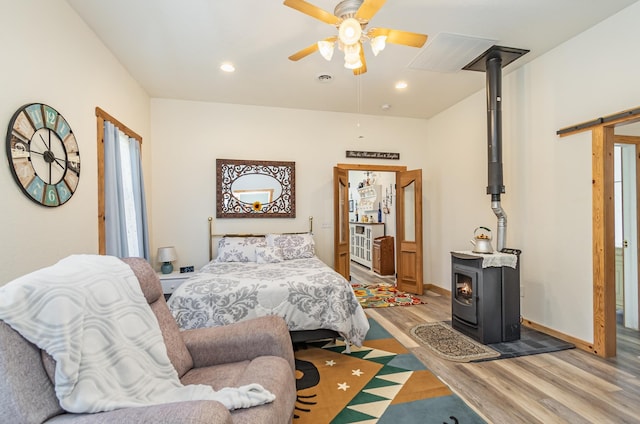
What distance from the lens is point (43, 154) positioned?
205cm

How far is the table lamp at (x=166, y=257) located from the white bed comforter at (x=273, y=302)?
4.47 ft

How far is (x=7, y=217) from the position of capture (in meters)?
1.77

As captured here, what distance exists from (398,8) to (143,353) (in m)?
2.91

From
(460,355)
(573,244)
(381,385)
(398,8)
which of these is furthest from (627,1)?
(381,385)

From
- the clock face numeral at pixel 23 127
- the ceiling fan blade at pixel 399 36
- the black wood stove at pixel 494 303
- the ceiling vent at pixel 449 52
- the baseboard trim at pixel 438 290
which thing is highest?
the ceiling vent at pixel 449 52

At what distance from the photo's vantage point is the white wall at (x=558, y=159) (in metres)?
2.65

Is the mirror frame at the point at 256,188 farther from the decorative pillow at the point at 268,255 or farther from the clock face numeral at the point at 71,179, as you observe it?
the clock face numeral at the point at 71,179

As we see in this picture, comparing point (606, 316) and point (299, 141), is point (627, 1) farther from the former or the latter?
point (299, 141)

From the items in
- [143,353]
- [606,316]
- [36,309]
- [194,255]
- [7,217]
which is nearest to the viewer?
[36,309]

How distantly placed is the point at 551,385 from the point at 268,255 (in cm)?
305

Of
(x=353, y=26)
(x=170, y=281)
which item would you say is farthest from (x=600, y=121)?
(x=170, y=281)

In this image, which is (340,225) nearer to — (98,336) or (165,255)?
(165,255)

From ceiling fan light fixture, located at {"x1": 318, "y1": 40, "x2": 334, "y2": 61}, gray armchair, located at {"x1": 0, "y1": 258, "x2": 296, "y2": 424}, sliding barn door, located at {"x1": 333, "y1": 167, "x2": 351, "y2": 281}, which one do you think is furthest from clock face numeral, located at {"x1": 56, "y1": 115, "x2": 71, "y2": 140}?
sliding barn door, located at {"x1": 333, "y1": 167, "x2": 351, "y2": 281}

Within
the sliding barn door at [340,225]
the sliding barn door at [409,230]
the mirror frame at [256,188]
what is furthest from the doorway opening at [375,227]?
the mirror frame at [256,188]
